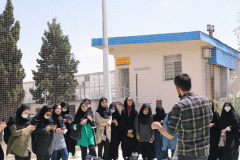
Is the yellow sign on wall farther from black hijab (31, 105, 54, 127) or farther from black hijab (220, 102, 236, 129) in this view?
black hijab (31, 105, 54, 127)

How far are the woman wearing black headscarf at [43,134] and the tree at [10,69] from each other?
1083 centimetres

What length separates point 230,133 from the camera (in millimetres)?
6273

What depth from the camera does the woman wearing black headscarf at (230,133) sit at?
621cm

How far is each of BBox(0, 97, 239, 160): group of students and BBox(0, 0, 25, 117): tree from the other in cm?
1005

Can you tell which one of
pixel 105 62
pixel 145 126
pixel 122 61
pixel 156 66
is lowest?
pixel 145 126

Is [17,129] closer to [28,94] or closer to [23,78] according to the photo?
[23,78]

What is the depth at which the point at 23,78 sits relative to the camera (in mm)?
17000

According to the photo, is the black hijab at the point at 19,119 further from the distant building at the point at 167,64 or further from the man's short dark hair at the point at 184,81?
the distant building at the point at 167,64

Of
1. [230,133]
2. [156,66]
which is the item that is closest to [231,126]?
[230,133]

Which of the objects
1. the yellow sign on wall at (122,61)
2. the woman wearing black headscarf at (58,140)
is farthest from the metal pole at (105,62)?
the yellow sign on wall at (122,61)

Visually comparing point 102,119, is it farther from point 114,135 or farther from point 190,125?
point 190,125

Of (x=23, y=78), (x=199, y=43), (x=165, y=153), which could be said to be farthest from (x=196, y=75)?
(x=23, y=78)

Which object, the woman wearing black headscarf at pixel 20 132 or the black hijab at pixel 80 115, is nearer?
the woman wearing black headscarf at pixel 20 132

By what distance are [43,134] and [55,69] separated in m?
16.4
